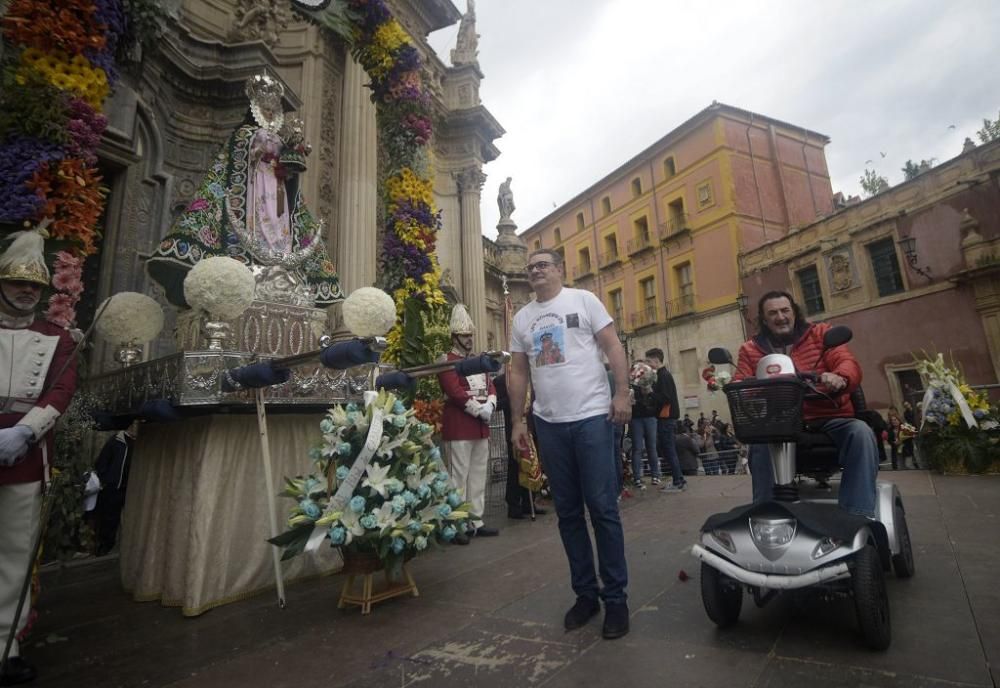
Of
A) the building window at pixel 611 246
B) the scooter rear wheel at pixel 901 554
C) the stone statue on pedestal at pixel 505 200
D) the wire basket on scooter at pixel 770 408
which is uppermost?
the building window at pixel 611 246

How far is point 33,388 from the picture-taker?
2721mm

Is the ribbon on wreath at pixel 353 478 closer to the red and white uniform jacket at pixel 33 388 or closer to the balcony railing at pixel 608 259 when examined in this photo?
the red and white uniform jacket at pixel 33 388

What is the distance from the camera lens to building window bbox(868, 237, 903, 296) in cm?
1830

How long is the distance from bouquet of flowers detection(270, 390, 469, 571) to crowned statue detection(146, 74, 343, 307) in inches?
71.6

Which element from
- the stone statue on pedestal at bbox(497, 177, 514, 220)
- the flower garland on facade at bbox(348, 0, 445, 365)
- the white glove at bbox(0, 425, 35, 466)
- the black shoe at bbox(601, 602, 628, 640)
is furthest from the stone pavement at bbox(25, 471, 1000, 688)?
the stone statue on pedestal at bbox(497, 177, 514, 220)

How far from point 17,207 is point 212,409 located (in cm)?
181

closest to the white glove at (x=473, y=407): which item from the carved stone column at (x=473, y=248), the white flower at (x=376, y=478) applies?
the white flower at (x=376, y=478)

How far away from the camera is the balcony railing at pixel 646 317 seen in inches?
1119

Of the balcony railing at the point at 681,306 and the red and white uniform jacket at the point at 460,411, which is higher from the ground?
the balcony railing at the point at 681,306

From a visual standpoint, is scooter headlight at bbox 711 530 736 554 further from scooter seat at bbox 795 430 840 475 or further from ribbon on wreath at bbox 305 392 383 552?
ribbon on wreath at bbox 305 392 383 552

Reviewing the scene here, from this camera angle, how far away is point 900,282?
18.1 metres

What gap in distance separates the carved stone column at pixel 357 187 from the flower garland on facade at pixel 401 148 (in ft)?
6.70

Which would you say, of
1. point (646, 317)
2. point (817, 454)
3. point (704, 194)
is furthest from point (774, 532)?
point (646, 317)

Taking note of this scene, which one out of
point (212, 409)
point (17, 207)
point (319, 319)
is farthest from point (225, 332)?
point (17, 207)
